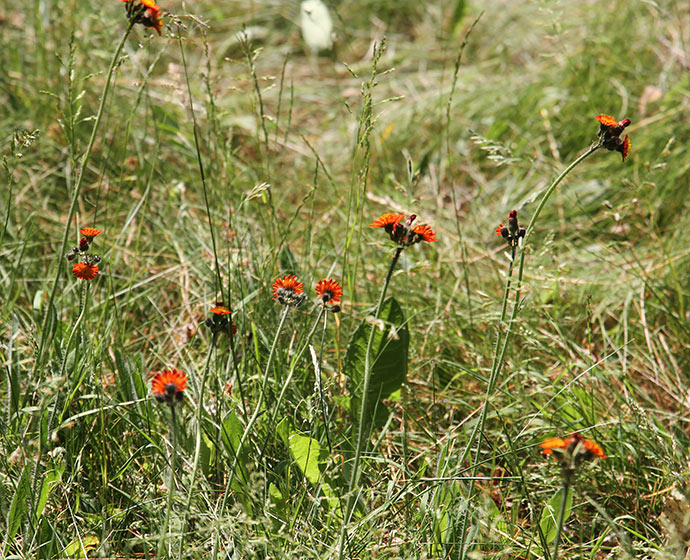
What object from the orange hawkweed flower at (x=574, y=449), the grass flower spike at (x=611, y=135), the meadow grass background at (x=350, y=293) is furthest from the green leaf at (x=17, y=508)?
the grass flower spike at (x=611, y=135)

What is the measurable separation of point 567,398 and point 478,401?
9.8 inches

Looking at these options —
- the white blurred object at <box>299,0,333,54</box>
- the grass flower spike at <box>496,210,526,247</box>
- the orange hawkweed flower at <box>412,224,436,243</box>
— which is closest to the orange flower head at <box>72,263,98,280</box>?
the orange hawkweed flower at <box>412,224,436,243</box>

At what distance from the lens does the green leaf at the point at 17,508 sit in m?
1.07

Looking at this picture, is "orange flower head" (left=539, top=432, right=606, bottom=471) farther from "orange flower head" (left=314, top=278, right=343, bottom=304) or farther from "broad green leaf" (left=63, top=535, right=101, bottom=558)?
"broad green leaf" (left=63, top=535, right=101, bottom=558)

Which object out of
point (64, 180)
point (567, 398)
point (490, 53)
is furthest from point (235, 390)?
point (490, 53)

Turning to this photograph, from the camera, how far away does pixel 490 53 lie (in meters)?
3.30

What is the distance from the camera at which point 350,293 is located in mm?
1587

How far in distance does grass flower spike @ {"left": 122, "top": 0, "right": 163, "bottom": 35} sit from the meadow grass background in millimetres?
99

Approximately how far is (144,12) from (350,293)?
79 cm

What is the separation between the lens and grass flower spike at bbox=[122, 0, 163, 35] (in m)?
1.05

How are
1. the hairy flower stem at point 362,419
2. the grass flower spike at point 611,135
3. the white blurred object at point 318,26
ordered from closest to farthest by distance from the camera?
the hairy flower stem at point 362,419, the grass flower spike at point 611,135, the white blurred object at point 318,26

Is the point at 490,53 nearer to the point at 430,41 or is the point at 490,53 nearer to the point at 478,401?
the point at 430,41

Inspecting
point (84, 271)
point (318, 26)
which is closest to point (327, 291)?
point (84, 271)

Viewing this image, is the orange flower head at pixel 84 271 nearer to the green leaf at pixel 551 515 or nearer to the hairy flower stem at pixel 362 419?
the hairy flower stem at pixel 362 419
